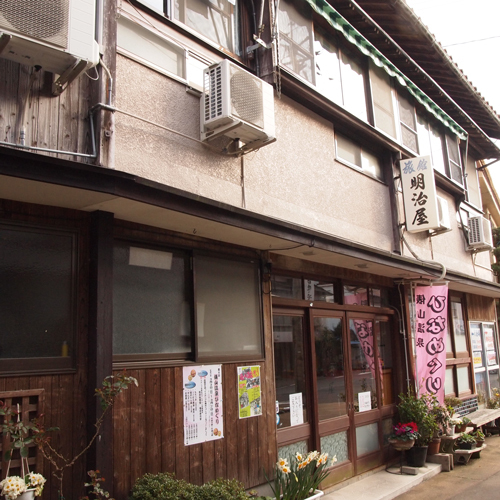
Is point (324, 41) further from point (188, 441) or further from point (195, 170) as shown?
point (188, 441)

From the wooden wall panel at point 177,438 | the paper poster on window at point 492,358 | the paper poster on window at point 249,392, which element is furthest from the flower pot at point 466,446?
the paper poster on window at point 249,392

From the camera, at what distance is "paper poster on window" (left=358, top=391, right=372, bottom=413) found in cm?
931

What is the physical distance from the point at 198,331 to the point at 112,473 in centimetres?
184

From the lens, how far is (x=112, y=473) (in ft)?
16.2

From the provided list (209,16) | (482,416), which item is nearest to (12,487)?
(209,16)

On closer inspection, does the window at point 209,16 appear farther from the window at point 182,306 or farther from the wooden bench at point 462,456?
the wooden bench at point 462,456

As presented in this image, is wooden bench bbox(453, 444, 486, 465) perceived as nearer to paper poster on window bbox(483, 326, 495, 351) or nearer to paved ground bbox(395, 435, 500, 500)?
paved ground bbox(395, 435, 500, 500)

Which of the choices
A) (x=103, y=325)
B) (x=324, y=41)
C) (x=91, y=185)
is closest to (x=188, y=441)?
(x=103, y=325)

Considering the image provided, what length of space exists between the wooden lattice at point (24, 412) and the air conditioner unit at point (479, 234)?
1235 centimetres

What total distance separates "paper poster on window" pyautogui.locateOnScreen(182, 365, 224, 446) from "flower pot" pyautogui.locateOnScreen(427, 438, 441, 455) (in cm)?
545

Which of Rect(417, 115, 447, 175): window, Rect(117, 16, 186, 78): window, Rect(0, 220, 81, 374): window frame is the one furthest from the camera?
Rect(417, 115, 447, 175): window

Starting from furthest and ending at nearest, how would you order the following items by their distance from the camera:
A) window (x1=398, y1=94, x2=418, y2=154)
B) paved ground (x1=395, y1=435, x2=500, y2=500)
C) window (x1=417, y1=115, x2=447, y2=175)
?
window (x1=417, y1=115, x2=447, y2=175), window (x1=398, y1=94, x2=418, y2=154), paved ground (x1=395, y1=435, x2=500, y2=500)

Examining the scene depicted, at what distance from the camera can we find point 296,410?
7.83 meters

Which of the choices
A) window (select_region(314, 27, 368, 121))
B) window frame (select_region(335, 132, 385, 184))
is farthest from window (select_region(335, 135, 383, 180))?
window (select_region(314, 27, 368, 121))
